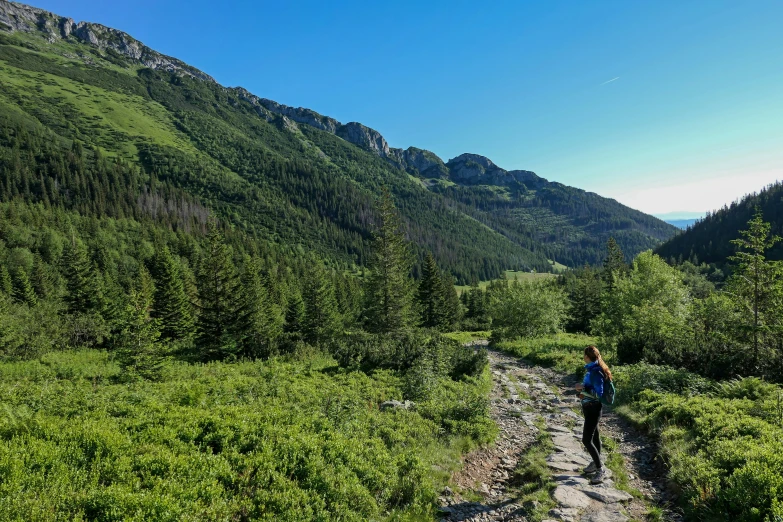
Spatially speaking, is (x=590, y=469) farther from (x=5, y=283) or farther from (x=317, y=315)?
(x=5, y=283)

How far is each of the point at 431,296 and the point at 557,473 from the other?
53362 millimetres

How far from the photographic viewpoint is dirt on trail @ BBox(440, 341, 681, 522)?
25.6 ft

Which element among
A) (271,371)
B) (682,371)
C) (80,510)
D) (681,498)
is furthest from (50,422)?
(682,371)

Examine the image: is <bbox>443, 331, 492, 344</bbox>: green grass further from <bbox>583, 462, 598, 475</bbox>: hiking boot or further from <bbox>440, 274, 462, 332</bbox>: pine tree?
<bbox>583, 462, 598, 475</bbox>: hiking boot

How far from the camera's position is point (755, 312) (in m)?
19.3

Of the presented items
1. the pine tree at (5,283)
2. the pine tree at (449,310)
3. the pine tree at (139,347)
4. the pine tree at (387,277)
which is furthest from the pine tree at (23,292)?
the pine tree at (449,310)

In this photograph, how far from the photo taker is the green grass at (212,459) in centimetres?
570

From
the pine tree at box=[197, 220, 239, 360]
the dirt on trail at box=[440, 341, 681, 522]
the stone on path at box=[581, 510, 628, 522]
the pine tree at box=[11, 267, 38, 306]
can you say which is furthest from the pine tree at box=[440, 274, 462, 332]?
the pine tree at box=[11, 267, 38, 306]

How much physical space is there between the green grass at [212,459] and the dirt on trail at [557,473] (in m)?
0.75

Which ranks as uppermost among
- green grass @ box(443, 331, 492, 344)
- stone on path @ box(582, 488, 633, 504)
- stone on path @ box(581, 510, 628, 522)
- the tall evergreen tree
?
the tall evergreen tree

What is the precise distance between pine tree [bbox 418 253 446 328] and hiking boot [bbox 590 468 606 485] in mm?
50723

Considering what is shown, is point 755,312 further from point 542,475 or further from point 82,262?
point 82,262

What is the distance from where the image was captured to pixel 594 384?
9.52 meters

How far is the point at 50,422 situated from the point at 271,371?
11606 mm
